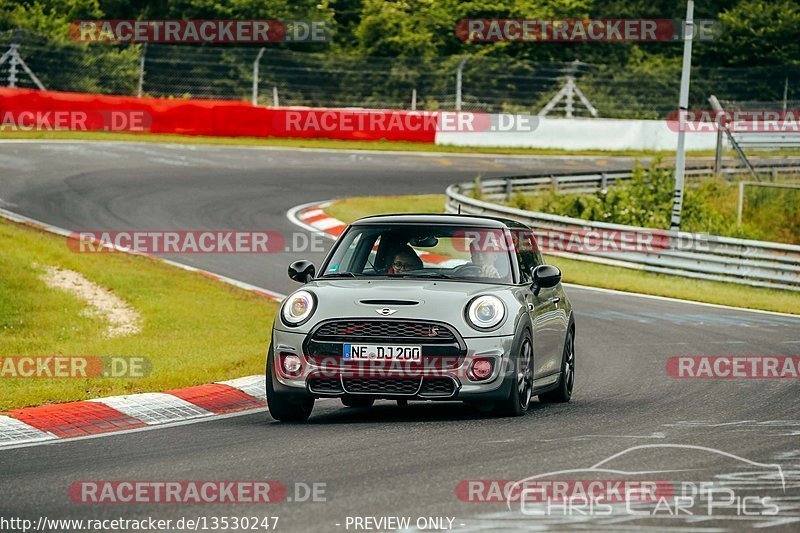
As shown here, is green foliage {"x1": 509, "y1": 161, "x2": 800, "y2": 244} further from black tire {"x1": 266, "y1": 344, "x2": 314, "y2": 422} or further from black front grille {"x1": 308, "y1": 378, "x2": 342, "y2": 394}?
black front grille {"x1": 308, "y1": 378, "x2": 342, "y2": 394}

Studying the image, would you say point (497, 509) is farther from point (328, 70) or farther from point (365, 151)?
point (328, 70)

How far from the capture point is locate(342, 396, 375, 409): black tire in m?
9.65

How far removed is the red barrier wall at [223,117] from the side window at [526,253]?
2716cm

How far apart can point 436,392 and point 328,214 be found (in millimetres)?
18271

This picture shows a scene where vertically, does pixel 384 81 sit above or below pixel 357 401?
above

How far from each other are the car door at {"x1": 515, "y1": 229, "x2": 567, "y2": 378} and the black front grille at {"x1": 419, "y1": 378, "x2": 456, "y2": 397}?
100cm

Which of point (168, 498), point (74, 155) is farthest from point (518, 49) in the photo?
point (168, 498)

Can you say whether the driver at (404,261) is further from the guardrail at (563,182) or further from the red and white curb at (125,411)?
the guardrail at (563,182)

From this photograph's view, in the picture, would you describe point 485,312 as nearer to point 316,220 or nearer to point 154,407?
point 154,407

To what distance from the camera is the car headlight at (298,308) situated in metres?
9.53

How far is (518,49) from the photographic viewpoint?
54.2m

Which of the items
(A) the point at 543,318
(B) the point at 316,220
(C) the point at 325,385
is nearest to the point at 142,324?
(A) the point at 543,318

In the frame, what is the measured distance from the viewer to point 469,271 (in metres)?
10.3

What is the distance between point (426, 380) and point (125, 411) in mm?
2296
